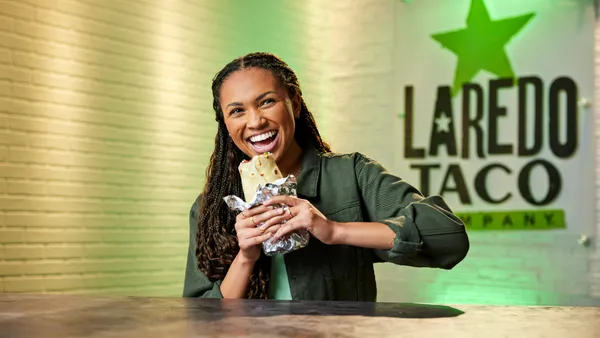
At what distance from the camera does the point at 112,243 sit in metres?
4.77

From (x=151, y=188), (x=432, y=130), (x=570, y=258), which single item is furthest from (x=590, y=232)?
(x=151, y=188)

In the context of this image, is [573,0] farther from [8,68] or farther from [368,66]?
[8,68]

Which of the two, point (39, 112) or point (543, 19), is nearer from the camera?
point (39, 112)

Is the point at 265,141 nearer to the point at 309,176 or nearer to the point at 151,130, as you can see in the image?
the point at 309,176

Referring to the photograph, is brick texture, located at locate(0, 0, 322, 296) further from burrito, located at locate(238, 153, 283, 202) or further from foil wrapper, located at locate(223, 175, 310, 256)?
foil wrapper, located at locate(223, 175, 310, 256)

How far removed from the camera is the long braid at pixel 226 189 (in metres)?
1.85

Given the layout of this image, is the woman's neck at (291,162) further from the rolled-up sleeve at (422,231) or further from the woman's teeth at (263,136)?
the rolled-up sleeve at (422,231)

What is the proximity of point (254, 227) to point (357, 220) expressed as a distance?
Result: 0.35 metres

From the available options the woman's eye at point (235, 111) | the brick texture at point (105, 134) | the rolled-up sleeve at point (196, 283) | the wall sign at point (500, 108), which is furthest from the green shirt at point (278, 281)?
the wall sign at point (500, 108)

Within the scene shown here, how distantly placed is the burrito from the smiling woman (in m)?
0.10

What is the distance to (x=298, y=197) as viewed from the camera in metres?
1.87

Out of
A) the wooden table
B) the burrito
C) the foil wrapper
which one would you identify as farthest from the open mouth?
the wooden table

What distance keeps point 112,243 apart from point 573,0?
3.33m

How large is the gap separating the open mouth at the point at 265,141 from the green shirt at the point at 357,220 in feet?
0.38
